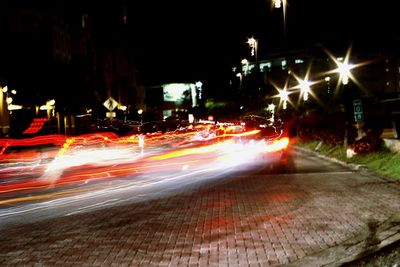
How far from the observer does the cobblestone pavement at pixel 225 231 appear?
283 inches

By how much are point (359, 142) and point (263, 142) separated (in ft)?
41.3

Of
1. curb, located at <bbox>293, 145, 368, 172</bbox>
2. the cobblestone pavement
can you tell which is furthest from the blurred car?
the cobblestone pavement

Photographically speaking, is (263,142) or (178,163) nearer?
(178,163)

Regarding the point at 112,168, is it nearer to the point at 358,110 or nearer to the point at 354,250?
the point at 358,110

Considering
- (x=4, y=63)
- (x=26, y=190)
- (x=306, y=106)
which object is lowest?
(x=26, y=190)

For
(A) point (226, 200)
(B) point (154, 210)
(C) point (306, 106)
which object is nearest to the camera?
(B) point (154, 210)

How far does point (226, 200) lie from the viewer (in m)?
11.7

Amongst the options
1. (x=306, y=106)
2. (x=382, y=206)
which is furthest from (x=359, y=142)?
(x=306, y=106)

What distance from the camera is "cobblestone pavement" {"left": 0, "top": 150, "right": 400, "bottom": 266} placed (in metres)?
7.18

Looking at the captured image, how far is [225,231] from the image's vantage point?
A: 28.2 ft

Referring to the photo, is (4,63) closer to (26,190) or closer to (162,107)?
(26,190)

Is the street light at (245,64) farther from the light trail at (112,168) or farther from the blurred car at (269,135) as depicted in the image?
the blurred car at (269,135)

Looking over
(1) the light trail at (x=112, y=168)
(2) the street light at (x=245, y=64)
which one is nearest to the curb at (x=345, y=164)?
(1) the light trail at (x=112, y=168)

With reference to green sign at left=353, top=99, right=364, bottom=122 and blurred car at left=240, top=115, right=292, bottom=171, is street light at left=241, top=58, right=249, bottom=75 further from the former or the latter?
green sign at left=353, top=99, right=364, bottom=122
